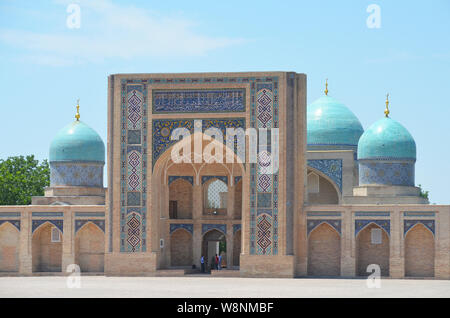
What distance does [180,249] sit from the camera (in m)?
28.5

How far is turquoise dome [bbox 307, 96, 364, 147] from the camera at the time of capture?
3144cm

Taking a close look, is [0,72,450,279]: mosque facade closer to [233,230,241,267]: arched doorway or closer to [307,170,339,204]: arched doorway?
[233,230,241,267]: arched doorway

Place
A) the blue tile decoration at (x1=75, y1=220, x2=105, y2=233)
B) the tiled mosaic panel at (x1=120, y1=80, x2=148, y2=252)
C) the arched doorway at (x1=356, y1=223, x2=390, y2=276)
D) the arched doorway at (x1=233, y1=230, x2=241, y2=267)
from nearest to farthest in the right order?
the tiled mosaic panel at (x1=120, y1=80, x2=148, y2=252), the arched doorway at (x1=356, y1=223, x2=390, y2=276), the blue tile decoration at (x1=75, y1=220, x2=105, y2=233), the arched doorway at (x1=233, y1=230, x2=241, y2=267)

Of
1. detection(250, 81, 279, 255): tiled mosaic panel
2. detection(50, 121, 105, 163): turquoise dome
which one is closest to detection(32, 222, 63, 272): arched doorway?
detection(50, 121, 105, 163): turquoise dome

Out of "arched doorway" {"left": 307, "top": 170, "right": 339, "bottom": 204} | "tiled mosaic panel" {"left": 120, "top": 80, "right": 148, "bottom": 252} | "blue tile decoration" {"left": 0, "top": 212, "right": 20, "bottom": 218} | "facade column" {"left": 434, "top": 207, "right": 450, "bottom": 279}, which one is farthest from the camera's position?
"arched doorway" {"left": 307, "top": 170, "right": 339, "bottom": 204}

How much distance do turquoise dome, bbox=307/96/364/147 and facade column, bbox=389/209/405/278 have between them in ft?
20.4

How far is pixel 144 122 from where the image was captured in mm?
26156

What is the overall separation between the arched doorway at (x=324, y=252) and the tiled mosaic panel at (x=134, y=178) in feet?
15.6

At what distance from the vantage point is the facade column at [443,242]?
25359 millimetres

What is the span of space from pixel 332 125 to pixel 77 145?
8559mm

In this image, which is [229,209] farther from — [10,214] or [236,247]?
[10,214]

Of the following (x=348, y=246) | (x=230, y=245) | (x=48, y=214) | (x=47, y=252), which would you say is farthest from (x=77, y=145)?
(x=348, y=246)
